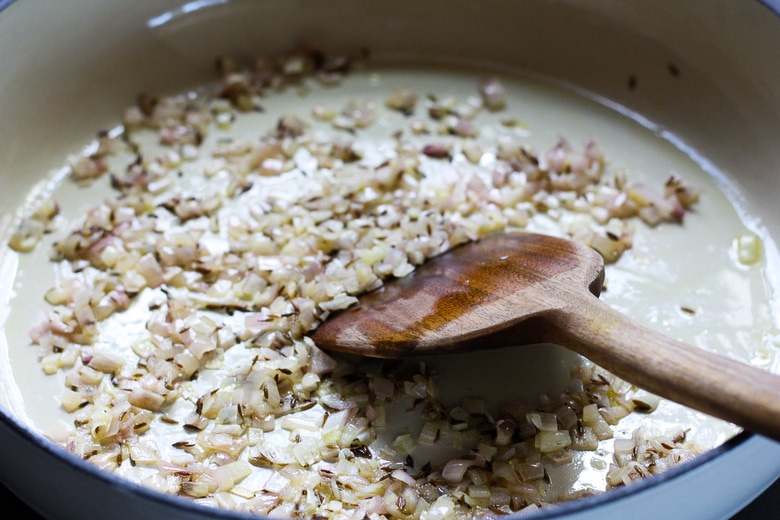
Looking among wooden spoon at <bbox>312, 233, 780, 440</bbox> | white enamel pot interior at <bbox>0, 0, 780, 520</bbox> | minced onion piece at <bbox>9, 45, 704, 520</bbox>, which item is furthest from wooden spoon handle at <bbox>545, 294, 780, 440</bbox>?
white enamel pot interior at <bbox>0, 0, 780, 520</bbox>

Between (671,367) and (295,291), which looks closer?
(671,367)

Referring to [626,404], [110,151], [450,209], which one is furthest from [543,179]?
[110,151]

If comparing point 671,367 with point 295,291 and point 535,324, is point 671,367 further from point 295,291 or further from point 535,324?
point 295,291

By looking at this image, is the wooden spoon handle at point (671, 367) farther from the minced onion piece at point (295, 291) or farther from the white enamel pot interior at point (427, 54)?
the white enamel pot interior at point (427, 54)

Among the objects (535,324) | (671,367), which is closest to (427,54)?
(535,324)

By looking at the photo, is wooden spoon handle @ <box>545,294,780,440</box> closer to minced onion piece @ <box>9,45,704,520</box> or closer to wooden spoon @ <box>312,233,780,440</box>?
wooden spoon @ <box>312,233,780,440</box>

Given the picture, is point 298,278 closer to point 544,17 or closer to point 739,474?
point 739,474

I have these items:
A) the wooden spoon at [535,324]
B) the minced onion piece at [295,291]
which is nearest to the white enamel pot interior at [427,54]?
the minced onion piece at [295,291]
